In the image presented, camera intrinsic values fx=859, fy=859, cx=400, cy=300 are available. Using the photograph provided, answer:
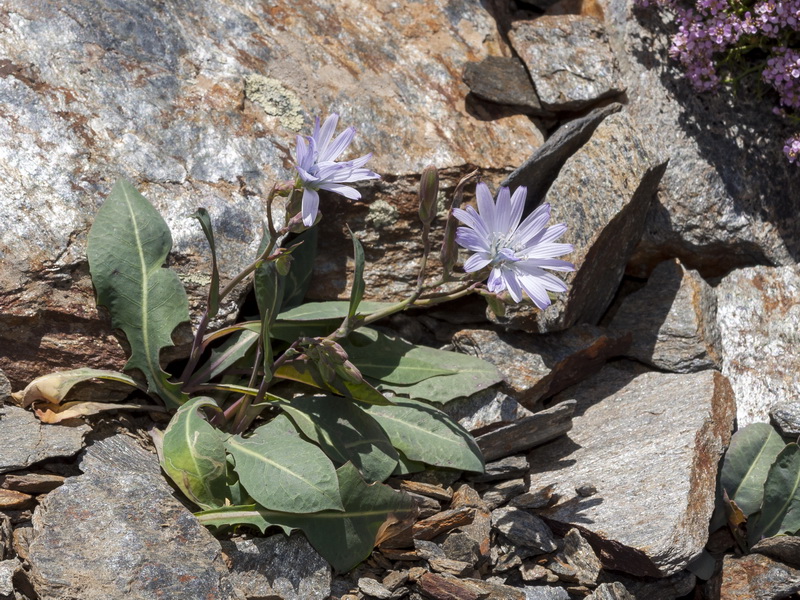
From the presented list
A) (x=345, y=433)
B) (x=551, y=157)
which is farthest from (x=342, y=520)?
(x=551, y=157)

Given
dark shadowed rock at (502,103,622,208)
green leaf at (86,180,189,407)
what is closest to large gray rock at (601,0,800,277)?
dark shadowed rock at (502,103,622,208)

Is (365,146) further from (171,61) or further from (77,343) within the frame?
(77,343)

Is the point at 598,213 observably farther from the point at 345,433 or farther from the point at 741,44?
the point at 345,433

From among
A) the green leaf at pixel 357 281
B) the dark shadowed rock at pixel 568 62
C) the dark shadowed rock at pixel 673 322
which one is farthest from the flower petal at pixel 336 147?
the dark shadowed rock at pixel 673 322

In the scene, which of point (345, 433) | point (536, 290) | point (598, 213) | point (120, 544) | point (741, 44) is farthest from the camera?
point (741, 44)

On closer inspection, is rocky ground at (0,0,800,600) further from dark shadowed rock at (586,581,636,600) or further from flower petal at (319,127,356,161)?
flower petal at (319,127,356,161)

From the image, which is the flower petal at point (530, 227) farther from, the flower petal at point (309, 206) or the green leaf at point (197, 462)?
the green leaf at point (197, 462)

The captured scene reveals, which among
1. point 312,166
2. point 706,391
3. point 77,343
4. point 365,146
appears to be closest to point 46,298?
point 77,343

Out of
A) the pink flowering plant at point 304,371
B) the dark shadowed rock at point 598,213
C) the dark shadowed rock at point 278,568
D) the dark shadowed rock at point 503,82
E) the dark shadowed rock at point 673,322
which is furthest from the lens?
the dark shadowed rock at point 503,82
